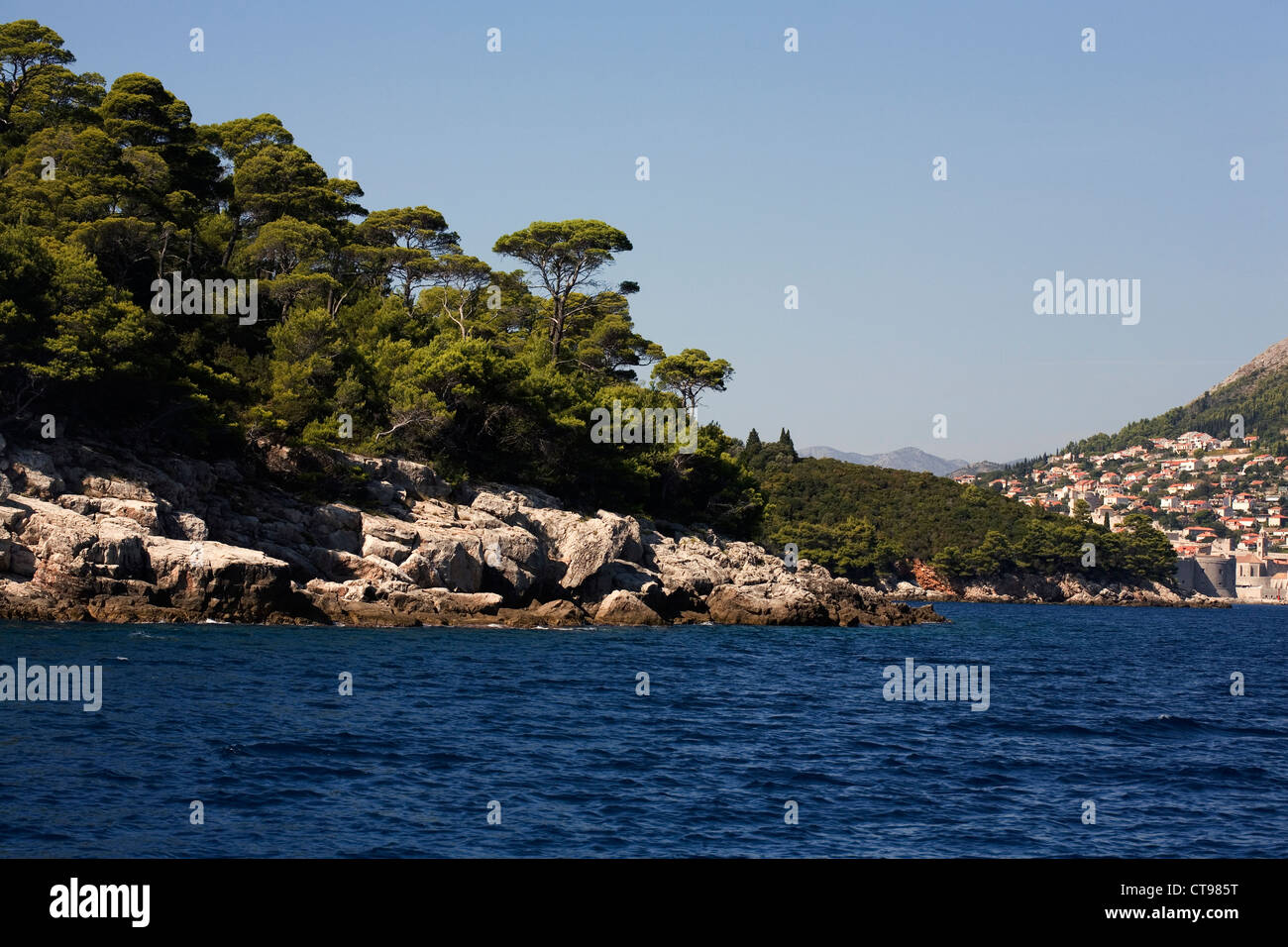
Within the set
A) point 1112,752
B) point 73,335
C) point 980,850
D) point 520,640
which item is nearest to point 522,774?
point 980,850

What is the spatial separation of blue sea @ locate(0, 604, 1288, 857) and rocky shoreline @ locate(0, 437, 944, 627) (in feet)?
9.33

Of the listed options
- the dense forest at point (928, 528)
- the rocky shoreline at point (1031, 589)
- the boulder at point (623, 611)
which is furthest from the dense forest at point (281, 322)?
the rocky shoreline at point (1031, 589)

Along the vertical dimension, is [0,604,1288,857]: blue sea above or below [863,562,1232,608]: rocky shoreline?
above

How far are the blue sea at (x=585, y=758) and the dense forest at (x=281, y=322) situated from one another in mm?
12938

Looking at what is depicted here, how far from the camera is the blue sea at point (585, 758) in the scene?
14.9 metres

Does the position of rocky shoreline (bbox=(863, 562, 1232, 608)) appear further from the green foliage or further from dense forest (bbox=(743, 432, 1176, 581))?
dense forest (bbox=(743, 432, 1176, 581))

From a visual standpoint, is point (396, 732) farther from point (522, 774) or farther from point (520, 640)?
point (520, 640)

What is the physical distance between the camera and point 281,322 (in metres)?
60.7

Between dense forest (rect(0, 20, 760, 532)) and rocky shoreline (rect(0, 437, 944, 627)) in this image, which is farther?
dense forest (rect(0, 20, 760, 532))

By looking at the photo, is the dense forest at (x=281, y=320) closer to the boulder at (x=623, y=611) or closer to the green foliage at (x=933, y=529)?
the boulder at (x=623, y=611)

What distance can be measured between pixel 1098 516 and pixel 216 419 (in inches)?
7083

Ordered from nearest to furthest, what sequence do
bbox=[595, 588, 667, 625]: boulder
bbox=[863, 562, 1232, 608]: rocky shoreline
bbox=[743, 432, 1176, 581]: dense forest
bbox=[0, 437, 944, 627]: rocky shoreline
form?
bbox=[0, 437, 944, 627]: rocky shoreline, bbox=[595, 588, 667, 625]: boulder, bbox=[743, 432, 1176, 581]: dense forest, bbox=[863, 562, 1232, 608]: rocky shoreline

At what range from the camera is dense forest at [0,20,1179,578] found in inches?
1690

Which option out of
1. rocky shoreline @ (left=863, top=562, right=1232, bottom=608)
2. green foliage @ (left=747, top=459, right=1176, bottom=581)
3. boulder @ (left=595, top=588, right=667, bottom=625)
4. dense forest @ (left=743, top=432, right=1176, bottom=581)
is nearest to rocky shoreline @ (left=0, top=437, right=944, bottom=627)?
boulder @ (left=595, top=588, right=667, bottom=625)
